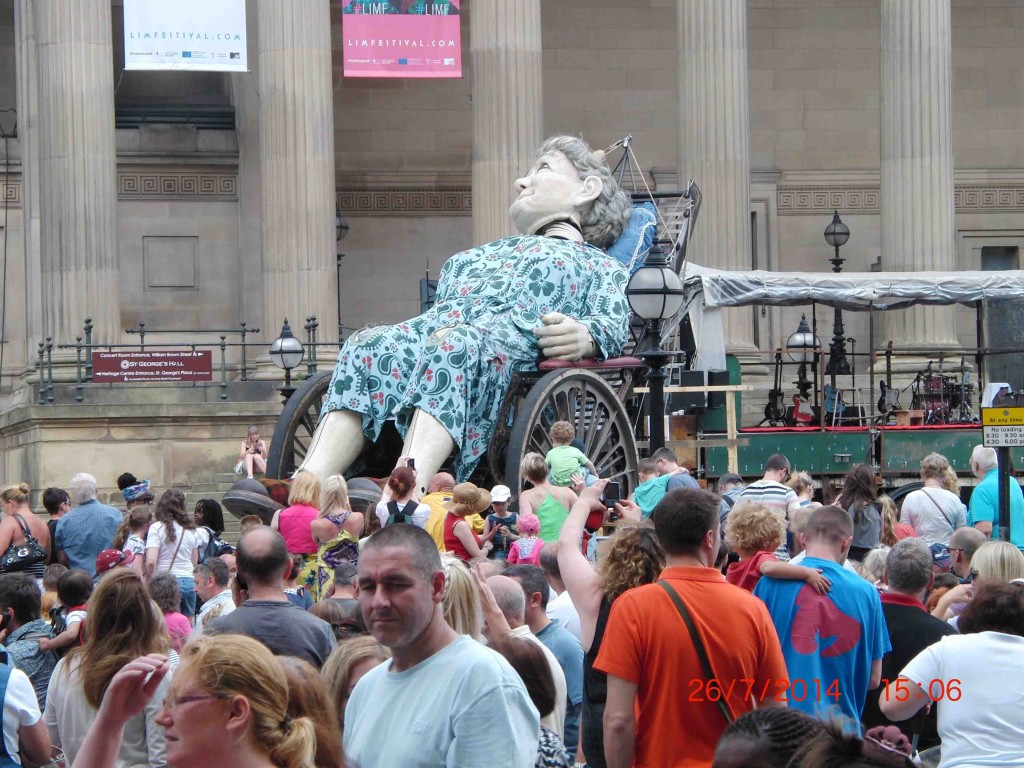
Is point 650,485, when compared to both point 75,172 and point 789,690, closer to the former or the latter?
point 789,690

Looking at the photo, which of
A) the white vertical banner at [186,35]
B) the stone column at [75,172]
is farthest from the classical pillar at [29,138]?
the white vertical banner at [186,35]

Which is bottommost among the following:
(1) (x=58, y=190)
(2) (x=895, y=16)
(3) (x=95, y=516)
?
(3) (x=95, y=516)

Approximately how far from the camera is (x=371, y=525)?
10.8m

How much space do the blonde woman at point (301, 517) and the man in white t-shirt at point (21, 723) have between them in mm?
4712

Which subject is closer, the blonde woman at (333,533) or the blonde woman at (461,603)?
the blonde woman at (461,603)

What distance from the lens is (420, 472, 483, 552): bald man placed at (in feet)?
35.9

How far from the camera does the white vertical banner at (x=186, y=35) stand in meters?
24.4

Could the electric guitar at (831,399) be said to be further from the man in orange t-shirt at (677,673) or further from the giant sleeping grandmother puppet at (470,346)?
the man in orange t-shirt at (677,673)

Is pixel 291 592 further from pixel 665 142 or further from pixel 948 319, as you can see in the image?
pixel 665 142

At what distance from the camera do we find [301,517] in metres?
11.0

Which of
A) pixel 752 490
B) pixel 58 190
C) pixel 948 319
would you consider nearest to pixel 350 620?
pixel 752 490

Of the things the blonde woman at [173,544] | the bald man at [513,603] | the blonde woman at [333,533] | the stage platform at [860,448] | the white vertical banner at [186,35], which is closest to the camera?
the bald man at [513,603]

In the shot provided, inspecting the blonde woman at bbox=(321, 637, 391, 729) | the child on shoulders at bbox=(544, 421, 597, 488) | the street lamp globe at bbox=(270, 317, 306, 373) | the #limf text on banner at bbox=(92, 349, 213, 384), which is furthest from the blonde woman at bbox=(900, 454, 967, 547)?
the #limf text on banner at bbox=(92, 349, 213, 384)

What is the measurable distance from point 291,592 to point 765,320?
25.5 meters
